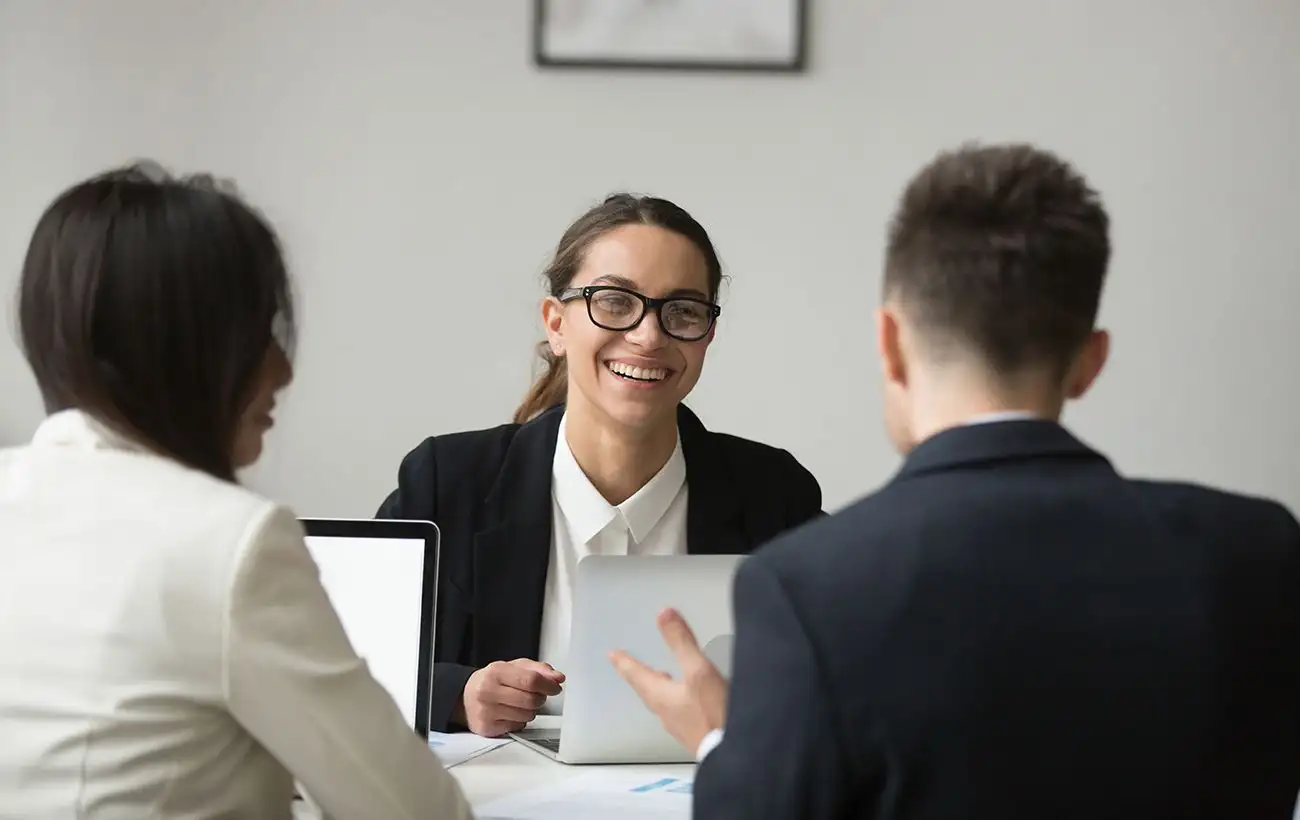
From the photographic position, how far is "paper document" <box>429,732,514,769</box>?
168 cm

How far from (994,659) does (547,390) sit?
1602 millimetres

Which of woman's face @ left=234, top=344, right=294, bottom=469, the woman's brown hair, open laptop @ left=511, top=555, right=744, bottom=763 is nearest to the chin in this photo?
woman's face @ left=234, top=344, right=294, bottom=469

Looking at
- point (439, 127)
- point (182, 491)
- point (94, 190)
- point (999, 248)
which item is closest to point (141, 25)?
point (439, 127)

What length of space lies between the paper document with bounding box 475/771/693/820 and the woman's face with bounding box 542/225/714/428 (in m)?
0.63

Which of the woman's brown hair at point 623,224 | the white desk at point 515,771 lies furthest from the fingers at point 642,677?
the woman's brown hair at point 623,224

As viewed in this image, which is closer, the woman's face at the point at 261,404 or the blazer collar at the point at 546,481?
the woman's face at the point at 261,404

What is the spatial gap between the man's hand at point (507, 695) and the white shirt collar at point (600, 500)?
328 mm

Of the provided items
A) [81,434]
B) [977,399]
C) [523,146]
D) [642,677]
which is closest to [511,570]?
[642,677]

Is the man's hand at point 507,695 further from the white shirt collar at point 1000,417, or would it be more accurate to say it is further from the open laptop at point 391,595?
the white shirt collar at point 1000,417

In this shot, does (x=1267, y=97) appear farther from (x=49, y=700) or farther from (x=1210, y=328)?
(x=49, y=700)

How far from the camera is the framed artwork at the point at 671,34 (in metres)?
3.06

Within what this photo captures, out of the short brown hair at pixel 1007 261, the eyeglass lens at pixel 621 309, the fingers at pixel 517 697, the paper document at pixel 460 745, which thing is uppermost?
the short brown hair at pixel 1007 261

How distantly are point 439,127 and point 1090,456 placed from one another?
2.31 metres

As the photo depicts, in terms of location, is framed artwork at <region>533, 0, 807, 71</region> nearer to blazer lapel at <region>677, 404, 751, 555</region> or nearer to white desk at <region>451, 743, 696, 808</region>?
blazer lapel at <region>677, 404, 751, 555</region>
